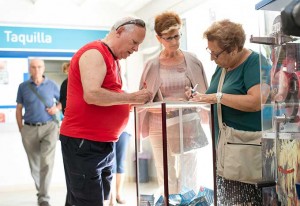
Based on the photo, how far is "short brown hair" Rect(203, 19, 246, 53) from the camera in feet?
6.24

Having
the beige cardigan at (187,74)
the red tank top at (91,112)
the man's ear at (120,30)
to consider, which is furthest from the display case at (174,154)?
the beige cardigan at (187,74)

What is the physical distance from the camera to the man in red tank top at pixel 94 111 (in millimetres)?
1736

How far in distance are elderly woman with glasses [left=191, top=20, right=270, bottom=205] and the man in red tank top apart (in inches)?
14.7

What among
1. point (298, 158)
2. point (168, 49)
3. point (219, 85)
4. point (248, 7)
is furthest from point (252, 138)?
point (248, 7)

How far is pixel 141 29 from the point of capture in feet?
6.12

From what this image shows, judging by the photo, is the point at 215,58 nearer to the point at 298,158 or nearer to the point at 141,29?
the point at 141,29

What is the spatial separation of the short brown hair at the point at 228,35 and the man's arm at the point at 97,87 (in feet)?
1.57

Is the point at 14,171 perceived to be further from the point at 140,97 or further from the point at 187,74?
the point at 140,97

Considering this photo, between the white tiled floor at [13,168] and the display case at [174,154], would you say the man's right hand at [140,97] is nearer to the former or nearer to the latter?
the display case at [174,154]

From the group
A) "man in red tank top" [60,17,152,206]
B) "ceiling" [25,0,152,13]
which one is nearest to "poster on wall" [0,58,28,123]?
"ceiling" [25,0,152,13]

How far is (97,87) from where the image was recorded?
1.70 metres

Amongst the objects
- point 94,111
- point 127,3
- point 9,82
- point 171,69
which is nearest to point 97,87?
point 94,111

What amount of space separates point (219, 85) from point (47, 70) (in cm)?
427

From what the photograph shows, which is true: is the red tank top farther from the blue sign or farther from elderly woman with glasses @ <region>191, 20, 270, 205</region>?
the blue sign
